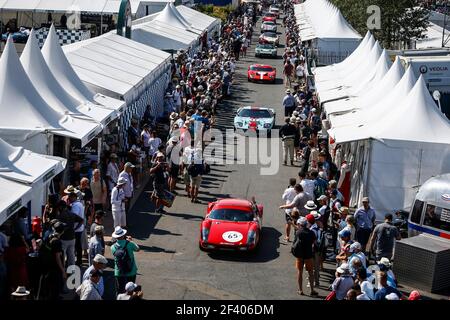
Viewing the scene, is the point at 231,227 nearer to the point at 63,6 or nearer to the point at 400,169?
the point at 400,169

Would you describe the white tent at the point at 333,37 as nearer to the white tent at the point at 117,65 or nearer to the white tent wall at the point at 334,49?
the white tent wall at the point at 334,49

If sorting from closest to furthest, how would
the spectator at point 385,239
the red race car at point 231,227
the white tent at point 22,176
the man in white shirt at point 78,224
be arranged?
the white tent at point 22,176, the man in white shirt at point 78,224, the spectator at point 385,239, the red race car at point 231,227

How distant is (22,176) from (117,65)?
44.6ft

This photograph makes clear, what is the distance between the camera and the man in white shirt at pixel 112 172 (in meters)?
20.9

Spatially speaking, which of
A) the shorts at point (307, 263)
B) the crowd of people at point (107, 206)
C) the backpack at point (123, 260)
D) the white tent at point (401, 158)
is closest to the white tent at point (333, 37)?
the crowd of people at point (107, 206)

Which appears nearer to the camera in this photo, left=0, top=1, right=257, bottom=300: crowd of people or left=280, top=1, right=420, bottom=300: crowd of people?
left=280, top=1, right=420, bottom=300: crowd of people

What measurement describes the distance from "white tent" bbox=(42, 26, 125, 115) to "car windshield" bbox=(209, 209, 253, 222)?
495cm

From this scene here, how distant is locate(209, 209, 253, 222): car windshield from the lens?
755 inches

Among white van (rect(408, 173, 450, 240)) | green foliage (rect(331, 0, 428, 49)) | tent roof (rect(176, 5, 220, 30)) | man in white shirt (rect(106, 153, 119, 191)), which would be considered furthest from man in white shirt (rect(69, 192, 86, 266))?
tent roof (rect(176, 5, 220, 30))

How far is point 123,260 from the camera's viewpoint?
48.9ft

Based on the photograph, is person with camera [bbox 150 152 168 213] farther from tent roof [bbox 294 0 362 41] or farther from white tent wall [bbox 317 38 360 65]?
tent roof [bbox 294 0 362 41]

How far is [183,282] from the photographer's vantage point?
1656 cm

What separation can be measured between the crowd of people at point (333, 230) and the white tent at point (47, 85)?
17.1 ft
